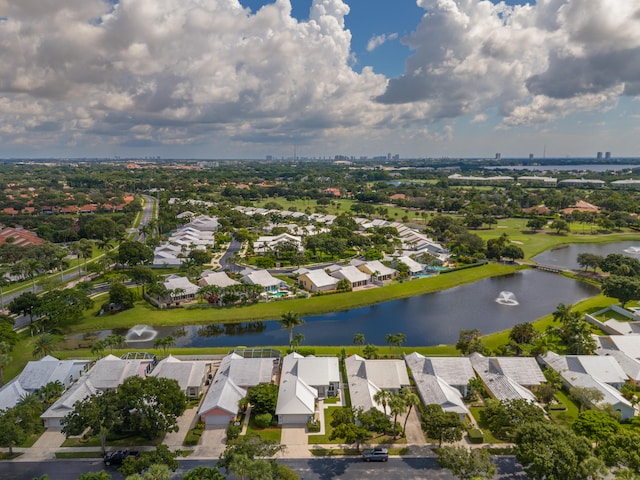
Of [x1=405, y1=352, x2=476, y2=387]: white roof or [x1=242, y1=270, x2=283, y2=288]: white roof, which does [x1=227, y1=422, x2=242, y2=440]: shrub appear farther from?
[x1=242, y1=270, x2=283, y2=288]: white roof

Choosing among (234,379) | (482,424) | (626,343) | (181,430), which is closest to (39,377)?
(181,430)

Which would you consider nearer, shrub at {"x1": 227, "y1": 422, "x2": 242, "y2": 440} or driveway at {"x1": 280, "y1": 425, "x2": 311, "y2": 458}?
driveway at {"x1": 280, "y1": 425, "x2": 311, "y2": 458}

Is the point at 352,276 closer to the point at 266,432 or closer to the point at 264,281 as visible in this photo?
the point at 264,281

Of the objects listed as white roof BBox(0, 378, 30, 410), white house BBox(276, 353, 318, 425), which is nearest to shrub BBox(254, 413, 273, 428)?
white house BBox(276, 353, 318, 425)

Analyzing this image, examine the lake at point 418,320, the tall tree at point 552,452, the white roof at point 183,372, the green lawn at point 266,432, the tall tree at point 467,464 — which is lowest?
the lake at point 418,320

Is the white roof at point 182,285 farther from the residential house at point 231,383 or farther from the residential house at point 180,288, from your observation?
the residential house at point 231,383

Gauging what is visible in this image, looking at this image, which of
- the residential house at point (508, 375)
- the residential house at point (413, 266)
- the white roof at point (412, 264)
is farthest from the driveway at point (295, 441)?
the white roof at point (412, 264)
